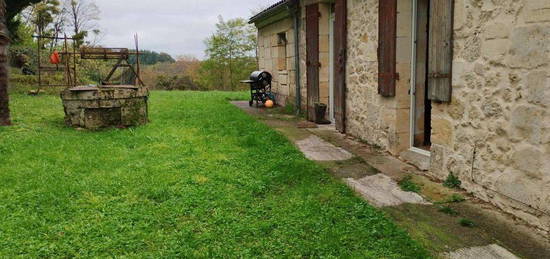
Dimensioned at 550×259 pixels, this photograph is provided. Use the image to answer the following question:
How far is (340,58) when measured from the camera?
7414 mm

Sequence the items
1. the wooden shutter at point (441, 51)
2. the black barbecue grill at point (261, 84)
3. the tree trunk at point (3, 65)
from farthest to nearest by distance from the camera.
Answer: the black barbecue grill at point (261, 84) → the tree trunk at point (3, 65) → the wooden shutter at point (441, 51)

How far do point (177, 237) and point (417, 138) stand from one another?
3555mm

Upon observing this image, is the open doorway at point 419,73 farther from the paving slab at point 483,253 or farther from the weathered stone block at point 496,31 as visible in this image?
the paving slab at point 483,253

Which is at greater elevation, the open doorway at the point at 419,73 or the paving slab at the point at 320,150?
the open doorway at the point at 419,73

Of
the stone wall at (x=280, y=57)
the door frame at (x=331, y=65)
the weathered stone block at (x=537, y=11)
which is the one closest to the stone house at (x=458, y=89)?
the weathered stone block at (x=537, y=11)

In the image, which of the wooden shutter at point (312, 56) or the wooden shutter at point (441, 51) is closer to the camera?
the wooden shutter at point (441, 51)

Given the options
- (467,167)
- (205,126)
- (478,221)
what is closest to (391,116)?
(467,167)

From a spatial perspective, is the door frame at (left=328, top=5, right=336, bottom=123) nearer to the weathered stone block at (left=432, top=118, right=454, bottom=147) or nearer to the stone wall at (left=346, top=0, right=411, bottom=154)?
the stone wall at (left=346, top=0, right=411, bottom=154)

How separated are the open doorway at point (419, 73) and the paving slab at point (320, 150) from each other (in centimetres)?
93

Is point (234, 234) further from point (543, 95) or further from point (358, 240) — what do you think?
point (543, 95)

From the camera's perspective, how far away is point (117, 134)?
7.56 meters

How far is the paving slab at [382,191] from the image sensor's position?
4.06 metres

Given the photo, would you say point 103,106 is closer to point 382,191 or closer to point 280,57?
point 280,57

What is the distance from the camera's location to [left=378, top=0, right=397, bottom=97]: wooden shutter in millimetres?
5594
